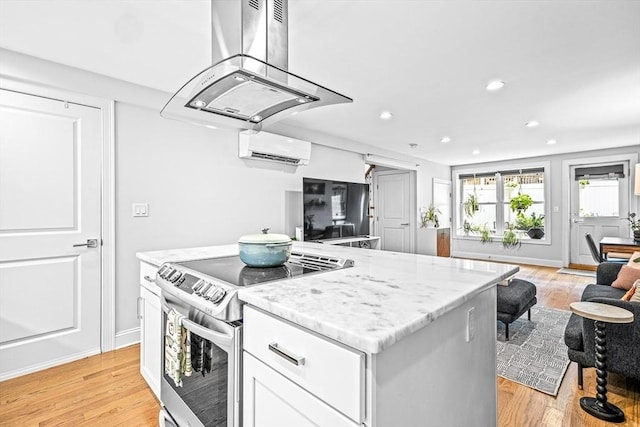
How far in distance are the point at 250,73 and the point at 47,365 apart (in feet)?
9.04

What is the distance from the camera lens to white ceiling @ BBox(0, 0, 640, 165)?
1827 mm

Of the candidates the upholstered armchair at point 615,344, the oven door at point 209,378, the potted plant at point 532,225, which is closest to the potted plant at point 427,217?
the potted plant at point 532,225

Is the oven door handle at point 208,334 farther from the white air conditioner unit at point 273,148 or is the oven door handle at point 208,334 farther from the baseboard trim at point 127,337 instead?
the white air conditioner unit at point 273,148

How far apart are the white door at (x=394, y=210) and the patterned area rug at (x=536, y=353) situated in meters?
3.57

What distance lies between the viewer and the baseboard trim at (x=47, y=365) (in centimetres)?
227

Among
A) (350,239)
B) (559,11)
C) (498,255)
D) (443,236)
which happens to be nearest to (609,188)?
(498,255)

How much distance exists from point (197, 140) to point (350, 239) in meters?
2.45

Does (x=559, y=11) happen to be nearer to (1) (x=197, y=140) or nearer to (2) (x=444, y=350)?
(2) (x=444, y=350)

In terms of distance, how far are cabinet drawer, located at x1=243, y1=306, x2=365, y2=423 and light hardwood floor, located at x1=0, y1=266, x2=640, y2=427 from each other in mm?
1314

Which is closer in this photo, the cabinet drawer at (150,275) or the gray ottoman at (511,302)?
the cabinet drawer at (150,275)

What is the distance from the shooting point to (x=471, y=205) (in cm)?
771

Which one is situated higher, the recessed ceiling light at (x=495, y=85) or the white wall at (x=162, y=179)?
the recessed ceiling light at (x=495, y=85)

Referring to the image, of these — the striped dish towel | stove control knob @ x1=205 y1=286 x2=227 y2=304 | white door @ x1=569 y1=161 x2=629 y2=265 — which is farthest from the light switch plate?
white door @ x1=569 y1=161 x2=629 y2=265

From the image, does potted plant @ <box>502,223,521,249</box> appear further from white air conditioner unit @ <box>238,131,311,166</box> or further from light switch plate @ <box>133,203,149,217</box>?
light switch plate @ <box>133,203,149,217</box>
